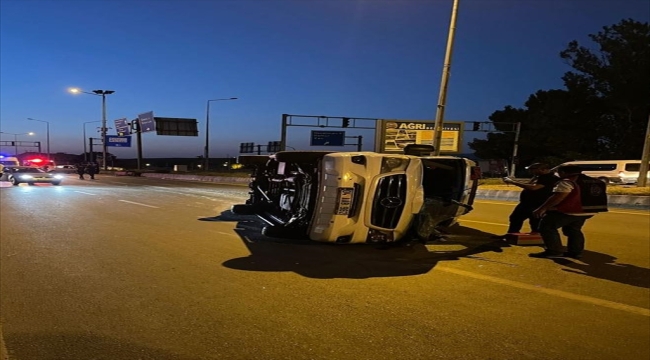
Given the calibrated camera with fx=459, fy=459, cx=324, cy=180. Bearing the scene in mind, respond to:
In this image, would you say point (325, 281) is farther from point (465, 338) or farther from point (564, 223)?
point (564, 223)

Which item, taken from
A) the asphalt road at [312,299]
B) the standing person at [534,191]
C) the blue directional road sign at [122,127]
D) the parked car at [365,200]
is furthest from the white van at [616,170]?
the blue directional road sign at [122,127]

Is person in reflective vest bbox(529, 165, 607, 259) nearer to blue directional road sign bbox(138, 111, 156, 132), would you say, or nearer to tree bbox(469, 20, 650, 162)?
tree bbox(469, 20, 650, 162)

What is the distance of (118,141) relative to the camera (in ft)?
218

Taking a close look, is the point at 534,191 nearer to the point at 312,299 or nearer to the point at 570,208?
the point at 570,208

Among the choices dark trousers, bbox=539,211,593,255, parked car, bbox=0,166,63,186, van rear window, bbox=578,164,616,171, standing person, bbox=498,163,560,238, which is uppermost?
van rear window, bbox=578,164,616,171

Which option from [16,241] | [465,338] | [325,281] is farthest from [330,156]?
[16,241]

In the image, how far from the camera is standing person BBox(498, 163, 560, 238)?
22.6 ft

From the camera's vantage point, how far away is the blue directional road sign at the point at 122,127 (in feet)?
217

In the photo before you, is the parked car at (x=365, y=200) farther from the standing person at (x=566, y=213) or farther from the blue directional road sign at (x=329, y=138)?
the blue directional road sign at (x=329, y=138)

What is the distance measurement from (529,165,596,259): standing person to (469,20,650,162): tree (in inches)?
1402

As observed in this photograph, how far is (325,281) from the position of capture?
17.5 feet

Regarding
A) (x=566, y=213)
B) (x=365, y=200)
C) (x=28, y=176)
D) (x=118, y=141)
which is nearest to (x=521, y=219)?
(x=566, y=213)

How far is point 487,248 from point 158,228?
6244 millimetres

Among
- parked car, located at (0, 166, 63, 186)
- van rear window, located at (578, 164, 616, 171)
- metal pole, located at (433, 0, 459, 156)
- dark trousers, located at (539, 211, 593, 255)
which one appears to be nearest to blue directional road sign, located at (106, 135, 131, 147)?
parked car, located at (0, 166, 63, 186)
